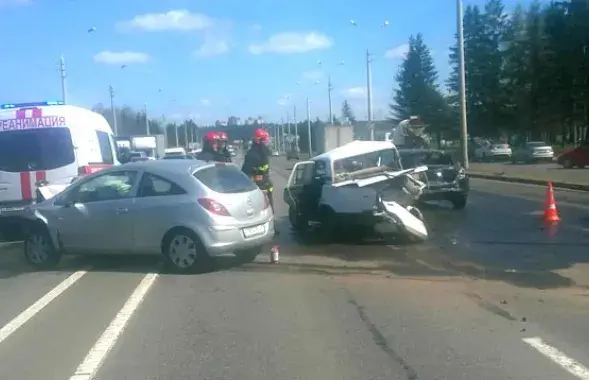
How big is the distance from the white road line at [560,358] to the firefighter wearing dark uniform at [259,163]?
872 centimetres

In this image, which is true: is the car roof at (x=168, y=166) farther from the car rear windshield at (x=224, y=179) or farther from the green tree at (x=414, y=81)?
the green tree at (x=414, y=81)

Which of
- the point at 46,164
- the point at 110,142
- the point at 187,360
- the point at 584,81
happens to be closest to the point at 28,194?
the point at 46,164

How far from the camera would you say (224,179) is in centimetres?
1108

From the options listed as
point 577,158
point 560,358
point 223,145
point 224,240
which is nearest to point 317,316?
point 560,358

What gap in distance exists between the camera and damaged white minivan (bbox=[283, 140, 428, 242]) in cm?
1307

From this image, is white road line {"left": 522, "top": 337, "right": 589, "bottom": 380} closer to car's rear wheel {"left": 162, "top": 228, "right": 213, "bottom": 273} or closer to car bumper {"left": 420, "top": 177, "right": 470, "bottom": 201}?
car's rear wheel {"left": 162, "top": 228, "right": 213, "bottom": 273}

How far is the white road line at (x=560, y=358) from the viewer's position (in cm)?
575

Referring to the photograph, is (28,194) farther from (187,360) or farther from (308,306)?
(187,360)

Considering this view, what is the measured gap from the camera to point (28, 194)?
14656 millimetres

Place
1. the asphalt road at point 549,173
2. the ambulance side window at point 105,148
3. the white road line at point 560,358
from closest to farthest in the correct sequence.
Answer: the white road line at point 560,358 → the ambulance side window at point 105,148 → the asphalt road at point 549,173

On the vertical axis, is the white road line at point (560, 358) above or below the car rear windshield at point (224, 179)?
below

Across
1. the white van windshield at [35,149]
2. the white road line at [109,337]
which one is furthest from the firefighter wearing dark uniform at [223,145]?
the white road line at [109,337]

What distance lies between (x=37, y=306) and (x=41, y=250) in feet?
9.72

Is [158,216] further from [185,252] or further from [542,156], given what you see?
[542,156]
